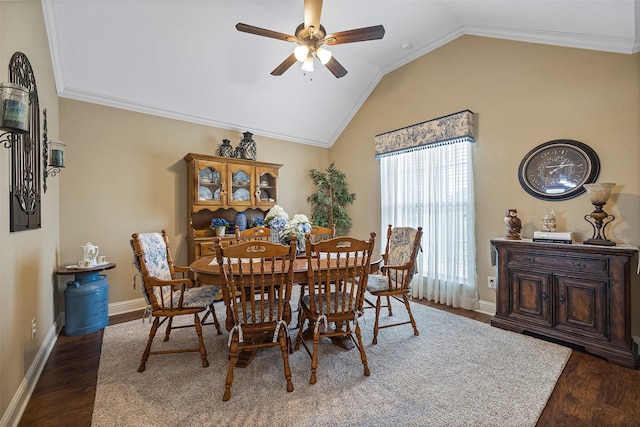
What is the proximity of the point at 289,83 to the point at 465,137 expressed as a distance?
2.64 meters

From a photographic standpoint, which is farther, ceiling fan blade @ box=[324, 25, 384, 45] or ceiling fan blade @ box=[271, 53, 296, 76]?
ceiling fan blade @ box=[271, 53, 296, 76]

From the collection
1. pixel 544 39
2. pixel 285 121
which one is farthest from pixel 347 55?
pixel 544 39

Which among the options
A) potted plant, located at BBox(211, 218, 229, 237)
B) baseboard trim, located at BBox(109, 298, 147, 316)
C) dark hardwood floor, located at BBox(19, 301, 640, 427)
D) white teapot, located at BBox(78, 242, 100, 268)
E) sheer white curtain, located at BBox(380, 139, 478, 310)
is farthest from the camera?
potted plant, located at BBox(211, 218, 229, 237)

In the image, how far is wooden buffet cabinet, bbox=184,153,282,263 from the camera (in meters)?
3.76

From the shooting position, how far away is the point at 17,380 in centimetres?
165

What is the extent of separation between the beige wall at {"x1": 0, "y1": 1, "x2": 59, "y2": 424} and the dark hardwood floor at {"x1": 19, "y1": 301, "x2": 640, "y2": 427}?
0.59 feet

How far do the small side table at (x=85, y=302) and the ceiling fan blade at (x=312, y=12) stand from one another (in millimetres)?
3142

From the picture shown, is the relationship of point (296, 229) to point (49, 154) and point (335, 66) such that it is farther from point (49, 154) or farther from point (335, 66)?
point (49, 154)

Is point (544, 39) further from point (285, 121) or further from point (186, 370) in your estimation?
point (186, 370)

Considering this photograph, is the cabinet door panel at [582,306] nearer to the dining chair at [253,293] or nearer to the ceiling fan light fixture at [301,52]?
the dining chair at [253,293]

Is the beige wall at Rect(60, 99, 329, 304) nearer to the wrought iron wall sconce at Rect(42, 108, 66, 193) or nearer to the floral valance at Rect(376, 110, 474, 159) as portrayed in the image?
the wrought iron wall sconce at Rect(42, 108, 66, 193)

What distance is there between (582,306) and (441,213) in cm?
169

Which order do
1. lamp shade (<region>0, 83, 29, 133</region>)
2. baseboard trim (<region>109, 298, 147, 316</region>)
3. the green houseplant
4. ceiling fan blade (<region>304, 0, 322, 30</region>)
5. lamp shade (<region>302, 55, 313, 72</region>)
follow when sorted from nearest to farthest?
lamp shade (<region>0, 83, 29, 133</region>), ceiling fan blade (<region>304, 0, 322, 30</region>), lamp shade (<region>302, 55, 313, 72</region>), baseboard trim (<region>109, 298, 147, 316</region>), the green houseplant

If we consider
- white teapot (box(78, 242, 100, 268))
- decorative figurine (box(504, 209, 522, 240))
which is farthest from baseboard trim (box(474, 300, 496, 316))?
white teapot (box(78, 242, 100, 268))
